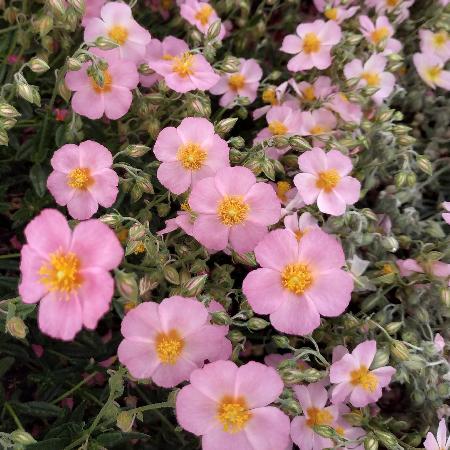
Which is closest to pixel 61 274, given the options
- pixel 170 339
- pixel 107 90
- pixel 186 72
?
pixel 170 339

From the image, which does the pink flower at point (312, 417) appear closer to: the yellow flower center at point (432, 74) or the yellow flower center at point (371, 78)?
the yellow flower center at point (371, 78)

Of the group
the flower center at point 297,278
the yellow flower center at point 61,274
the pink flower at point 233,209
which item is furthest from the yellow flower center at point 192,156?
the yellow flower center at point 61,274

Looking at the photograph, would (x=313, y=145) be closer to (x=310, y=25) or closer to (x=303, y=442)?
(x=310, y=25)

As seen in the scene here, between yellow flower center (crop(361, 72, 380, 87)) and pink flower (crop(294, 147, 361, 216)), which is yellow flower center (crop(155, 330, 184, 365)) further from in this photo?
yellow flower center (crop(361, 72, 380, 87))

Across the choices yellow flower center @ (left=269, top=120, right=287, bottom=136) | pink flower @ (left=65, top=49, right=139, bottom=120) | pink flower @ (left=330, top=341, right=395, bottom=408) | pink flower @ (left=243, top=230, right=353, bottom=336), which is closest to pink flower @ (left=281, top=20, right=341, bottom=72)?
yellow flower center @ (left=269, top=120, right=287, bottom=136)

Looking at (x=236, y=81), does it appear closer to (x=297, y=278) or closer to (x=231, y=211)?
(x=231, y=211)
